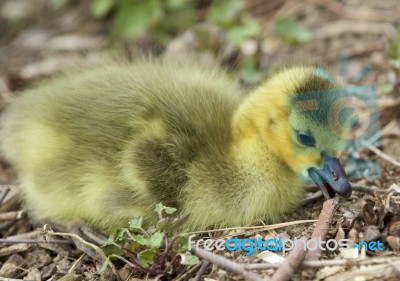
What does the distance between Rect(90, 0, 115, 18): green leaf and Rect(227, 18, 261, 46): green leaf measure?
3.22ft

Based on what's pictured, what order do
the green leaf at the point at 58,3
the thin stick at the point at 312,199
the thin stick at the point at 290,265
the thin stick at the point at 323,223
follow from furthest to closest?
the green leaf at the point at 58,3
the thin stick at the point at 312,199
the thin stick at the point at 323,223
the thin stick at the point at 290,265

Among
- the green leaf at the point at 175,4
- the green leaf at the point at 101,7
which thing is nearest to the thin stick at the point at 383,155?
the green leaf at the point at 175,4

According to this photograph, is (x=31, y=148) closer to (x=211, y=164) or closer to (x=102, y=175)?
(x=102, y=175)

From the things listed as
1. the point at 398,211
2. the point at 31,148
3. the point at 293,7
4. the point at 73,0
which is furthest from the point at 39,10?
the point at 398,211

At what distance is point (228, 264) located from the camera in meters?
1.95

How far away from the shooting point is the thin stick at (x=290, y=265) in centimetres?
187

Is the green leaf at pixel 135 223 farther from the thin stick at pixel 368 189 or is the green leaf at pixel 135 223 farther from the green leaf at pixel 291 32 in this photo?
the green leaf at pixel 291 32

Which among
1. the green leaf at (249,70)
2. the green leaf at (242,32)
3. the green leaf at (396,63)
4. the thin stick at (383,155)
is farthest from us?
the green leaf at (242,32)

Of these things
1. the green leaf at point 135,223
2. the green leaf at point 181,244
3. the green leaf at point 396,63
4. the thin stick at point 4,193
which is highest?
the thin stick at point 4,193

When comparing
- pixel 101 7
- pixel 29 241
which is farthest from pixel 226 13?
pixel 29 241

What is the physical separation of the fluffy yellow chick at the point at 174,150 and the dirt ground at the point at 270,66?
0.16 metres

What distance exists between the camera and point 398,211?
210cm

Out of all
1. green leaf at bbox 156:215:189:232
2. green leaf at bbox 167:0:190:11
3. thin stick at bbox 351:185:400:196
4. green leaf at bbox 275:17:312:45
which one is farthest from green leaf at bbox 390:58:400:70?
green leaf at bbox 167:0:190:11

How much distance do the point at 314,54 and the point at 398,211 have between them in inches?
65.1
